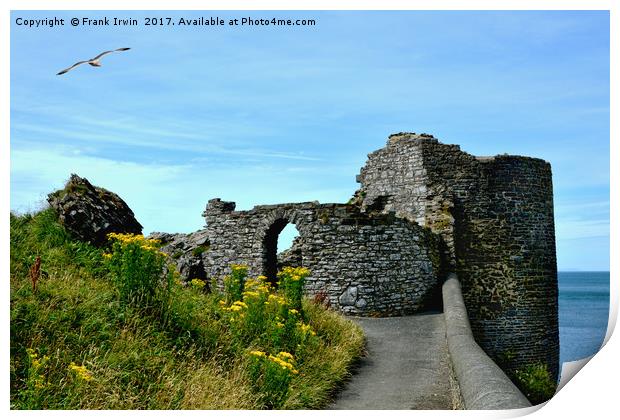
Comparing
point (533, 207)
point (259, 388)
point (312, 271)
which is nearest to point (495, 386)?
point (259, 388)

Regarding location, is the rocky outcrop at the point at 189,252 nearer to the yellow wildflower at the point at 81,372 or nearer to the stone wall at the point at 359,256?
the stone wall at the point at 359,256

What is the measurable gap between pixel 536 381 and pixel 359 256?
→ 20.4 ft

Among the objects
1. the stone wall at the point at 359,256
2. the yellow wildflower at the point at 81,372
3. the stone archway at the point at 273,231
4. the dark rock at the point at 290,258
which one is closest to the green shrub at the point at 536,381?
the stone wall at the point at 359,256

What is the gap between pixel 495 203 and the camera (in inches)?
646

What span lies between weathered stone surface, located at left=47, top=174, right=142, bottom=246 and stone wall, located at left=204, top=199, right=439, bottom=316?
398 centimetres

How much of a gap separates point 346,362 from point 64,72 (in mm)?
5626

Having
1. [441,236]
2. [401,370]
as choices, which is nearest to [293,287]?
[401,370]

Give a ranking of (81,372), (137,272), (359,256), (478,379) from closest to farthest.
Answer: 1. (478,379)
2. (81,372)
3. (137,272)
4. (359,256)

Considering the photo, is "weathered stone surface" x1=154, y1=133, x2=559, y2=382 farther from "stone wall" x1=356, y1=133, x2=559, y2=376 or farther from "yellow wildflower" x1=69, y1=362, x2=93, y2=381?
"yellow wildflower" x1=69, y1=362, x2=93, y2=381

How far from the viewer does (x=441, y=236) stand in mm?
15773

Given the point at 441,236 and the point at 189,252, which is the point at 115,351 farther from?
the point at 441,236

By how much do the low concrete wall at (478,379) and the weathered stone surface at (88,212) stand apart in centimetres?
580

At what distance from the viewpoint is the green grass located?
21.8 feet

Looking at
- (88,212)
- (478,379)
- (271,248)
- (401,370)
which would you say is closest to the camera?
(478,379)
